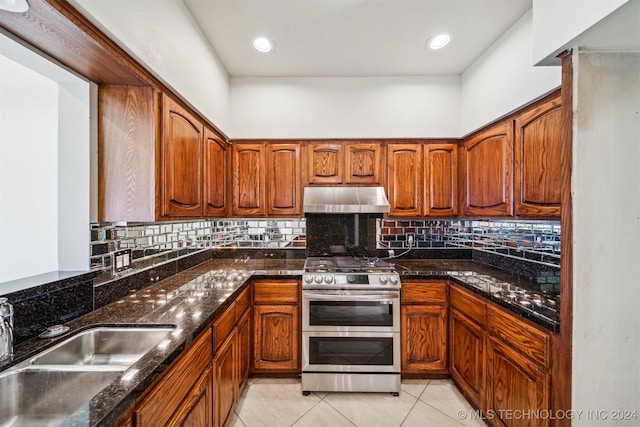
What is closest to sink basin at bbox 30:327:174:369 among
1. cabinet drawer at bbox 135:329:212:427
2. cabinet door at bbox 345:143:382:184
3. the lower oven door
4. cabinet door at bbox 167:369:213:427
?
cabinet drawer at bbox 135:329:212:427

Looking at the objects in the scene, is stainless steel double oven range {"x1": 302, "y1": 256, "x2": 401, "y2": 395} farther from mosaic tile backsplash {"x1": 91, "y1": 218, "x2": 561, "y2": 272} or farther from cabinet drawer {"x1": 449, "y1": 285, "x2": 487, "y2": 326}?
mosaic tile backsplash {"x1": 91, "y1": 218, "x2": 561, "y2": 272}

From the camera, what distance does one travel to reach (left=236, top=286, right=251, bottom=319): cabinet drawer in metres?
1.94

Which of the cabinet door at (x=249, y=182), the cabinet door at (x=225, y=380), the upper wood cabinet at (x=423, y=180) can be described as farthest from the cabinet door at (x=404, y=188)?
the cabinet door at (x=225, y=380)

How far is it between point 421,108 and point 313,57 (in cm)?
112

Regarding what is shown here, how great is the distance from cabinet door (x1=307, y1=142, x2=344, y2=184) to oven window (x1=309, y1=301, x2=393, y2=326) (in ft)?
3.67

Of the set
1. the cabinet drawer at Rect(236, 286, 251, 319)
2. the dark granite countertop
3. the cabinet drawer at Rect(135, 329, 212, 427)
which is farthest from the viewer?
the cabinet drawer at Rect(236, 286, 251, 319)

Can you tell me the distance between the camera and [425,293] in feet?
7.39

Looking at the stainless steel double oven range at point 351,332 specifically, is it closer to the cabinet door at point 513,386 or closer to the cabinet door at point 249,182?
the cabinet door at point 513,386

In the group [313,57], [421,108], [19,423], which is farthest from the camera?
[421,108]

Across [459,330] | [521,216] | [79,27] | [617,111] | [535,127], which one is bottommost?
[459,330]

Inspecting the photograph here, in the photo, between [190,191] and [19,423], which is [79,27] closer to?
[190,191]

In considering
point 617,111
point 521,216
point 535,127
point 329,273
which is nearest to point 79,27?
point 329,273

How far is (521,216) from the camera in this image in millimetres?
1836

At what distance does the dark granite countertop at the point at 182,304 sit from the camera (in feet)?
2.55
